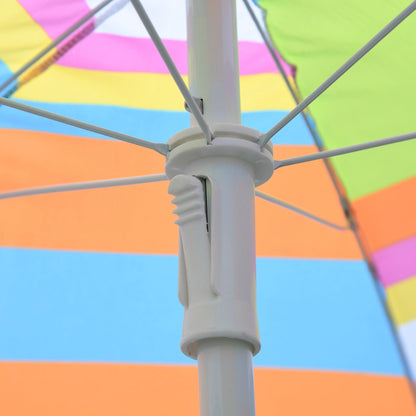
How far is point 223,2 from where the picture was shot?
1.34 metres

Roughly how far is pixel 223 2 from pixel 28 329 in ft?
2.81

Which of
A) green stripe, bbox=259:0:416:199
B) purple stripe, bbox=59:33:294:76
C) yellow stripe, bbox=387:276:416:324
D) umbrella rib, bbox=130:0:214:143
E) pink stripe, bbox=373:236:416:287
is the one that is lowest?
umbrella rib, bbox=130:0:214:143

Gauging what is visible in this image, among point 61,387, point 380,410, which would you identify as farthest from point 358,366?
point 61,387

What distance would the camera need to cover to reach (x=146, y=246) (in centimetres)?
187

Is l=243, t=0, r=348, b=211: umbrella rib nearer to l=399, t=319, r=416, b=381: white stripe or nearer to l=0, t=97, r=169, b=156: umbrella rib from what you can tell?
l=399, t=319, r=416, b=381: white stripe

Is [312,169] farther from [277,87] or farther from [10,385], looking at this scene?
[10,385]

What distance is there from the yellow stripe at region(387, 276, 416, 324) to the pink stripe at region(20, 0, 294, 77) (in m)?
0.58

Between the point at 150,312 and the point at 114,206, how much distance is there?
10.5 inches

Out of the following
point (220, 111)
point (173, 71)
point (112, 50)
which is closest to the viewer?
point (173, 71)

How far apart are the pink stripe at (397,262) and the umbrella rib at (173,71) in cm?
86

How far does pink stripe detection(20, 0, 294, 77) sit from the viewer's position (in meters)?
1.82

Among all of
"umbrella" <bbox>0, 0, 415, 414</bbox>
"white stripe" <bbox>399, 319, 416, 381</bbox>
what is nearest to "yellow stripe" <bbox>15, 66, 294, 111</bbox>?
"umbrella" <bbox>0, 0, 415, 414</bbox>

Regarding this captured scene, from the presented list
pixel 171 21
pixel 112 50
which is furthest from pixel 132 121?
pixel 171 21

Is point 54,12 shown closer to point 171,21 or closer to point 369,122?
point 171,21
